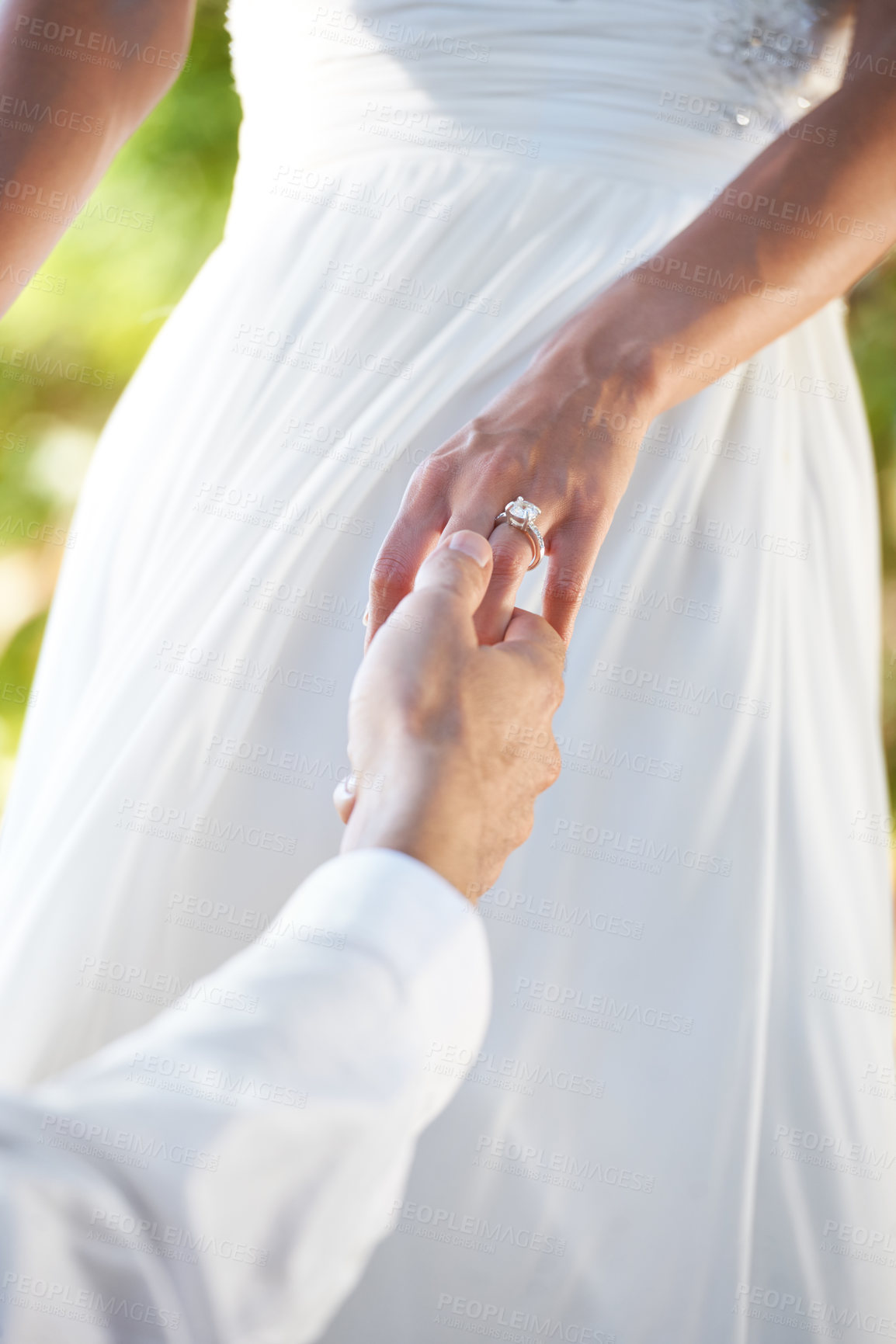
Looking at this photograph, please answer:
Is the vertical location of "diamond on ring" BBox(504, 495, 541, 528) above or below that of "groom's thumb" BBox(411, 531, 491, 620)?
above

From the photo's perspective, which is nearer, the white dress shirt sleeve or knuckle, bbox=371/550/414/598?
the white dress shirt sleeve

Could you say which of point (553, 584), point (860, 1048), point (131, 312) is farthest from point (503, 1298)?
point (131, 312)

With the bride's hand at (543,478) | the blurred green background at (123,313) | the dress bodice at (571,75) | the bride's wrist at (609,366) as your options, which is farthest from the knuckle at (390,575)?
the blurred green background at (123,313)

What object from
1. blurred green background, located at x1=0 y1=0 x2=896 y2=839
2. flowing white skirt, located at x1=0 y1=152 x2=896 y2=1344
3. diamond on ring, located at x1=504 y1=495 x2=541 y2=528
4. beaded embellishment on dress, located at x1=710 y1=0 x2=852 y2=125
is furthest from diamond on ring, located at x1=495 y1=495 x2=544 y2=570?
blurred green background, located at x1=0 y1=0 x2=896 y2=839

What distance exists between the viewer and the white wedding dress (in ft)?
1.86

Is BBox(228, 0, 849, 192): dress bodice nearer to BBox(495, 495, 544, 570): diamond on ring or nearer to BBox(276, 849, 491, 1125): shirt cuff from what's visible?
BBox(495, 495, 544, 570): diamond on ring

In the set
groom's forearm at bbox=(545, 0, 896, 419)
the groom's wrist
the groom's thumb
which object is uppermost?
groom's forearm at bbox=(545, 0, 896, 419)

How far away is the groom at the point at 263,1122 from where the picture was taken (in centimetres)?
28

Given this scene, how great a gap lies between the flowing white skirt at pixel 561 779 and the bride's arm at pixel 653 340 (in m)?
0.07

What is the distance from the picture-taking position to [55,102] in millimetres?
748

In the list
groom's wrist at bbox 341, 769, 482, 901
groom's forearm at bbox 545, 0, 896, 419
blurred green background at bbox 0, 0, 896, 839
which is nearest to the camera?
groom's wrist at bbox 341, 769, 482, 901

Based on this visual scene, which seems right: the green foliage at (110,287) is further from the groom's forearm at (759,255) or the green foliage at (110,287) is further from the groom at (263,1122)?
the groom at (263,1122)

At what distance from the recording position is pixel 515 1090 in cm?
58

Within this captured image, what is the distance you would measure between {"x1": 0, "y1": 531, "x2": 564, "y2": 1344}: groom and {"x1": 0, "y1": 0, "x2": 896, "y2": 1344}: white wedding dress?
0.22 m
